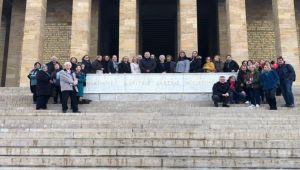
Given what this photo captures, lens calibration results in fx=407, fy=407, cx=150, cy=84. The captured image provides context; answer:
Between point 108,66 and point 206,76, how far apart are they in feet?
11.8

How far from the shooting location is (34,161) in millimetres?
7660

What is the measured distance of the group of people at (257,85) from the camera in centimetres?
1180

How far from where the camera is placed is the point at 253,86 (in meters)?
12.1

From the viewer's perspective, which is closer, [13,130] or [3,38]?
[13,130]

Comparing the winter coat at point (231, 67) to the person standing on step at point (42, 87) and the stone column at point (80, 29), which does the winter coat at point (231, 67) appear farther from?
the stone column at point (80, 29)

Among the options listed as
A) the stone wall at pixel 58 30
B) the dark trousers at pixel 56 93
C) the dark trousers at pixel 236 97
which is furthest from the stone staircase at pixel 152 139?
the stone wall at pixel 58 30

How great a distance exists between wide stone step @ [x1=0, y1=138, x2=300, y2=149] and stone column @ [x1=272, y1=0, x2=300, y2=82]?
1176 cm

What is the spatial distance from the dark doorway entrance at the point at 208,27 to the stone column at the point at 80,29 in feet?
27.6

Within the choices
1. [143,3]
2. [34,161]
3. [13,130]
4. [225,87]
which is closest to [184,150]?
[34,161]

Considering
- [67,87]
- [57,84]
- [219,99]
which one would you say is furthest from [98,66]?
[219,99]

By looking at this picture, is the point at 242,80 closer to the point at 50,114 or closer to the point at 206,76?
the point at 206,76

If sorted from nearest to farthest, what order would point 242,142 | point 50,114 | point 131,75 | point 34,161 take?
point 34,161, point 242,142, point 50,114, point 131,75

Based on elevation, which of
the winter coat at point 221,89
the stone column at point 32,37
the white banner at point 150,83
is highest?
the stone column at point 32,37

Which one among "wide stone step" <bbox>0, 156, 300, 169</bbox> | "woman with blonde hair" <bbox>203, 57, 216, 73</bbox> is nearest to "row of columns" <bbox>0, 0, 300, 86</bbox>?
"woman with blonde hair" <bbox>203, 57, 216, 73</bbox>
